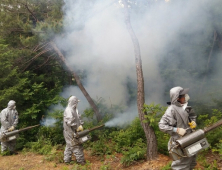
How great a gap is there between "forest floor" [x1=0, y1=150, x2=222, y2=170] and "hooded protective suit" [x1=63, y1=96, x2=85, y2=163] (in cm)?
29

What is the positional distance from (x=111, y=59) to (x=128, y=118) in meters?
4.39

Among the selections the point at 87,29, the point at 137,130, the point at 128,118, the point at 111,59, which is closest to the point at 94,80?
the point at 111,59

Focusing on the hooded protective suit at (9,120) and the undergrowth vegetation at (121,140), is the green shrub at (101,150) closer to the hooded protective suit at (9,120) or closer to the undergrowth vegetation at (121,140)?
the undergrowth vegetation at (121,140)

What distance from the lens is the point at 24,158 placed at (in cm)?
747

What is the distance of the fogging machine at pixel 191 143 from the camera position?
3420mm

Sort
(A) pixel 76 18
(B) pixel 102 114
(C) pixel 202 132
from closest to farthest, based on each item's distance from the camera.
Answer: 1. (C) pixel 202 132
2. (A) pixel 76 18
3. (B) pixel 102 114

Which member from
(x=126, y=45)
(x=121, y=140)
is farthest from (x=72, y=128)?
(x=126, y=45)

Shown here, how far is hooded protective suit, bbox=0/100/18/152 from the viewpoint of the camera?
310 inches

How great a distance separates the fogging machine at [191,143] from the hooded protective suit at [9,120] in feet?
21.7

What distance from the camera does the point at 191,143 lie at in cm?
346

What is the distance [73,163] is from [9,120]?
11.0 ft

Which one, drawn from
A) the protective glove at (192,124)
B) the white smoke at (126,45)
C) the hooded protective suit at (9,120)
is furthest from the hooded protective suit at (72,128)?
the white smoke at (126,45)

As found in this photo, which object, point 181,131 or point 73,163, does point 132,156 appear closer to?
point 73,163

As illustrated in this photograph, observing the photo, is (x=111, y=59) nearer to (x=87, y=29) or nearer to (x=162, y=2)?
(x=87, y=29)
